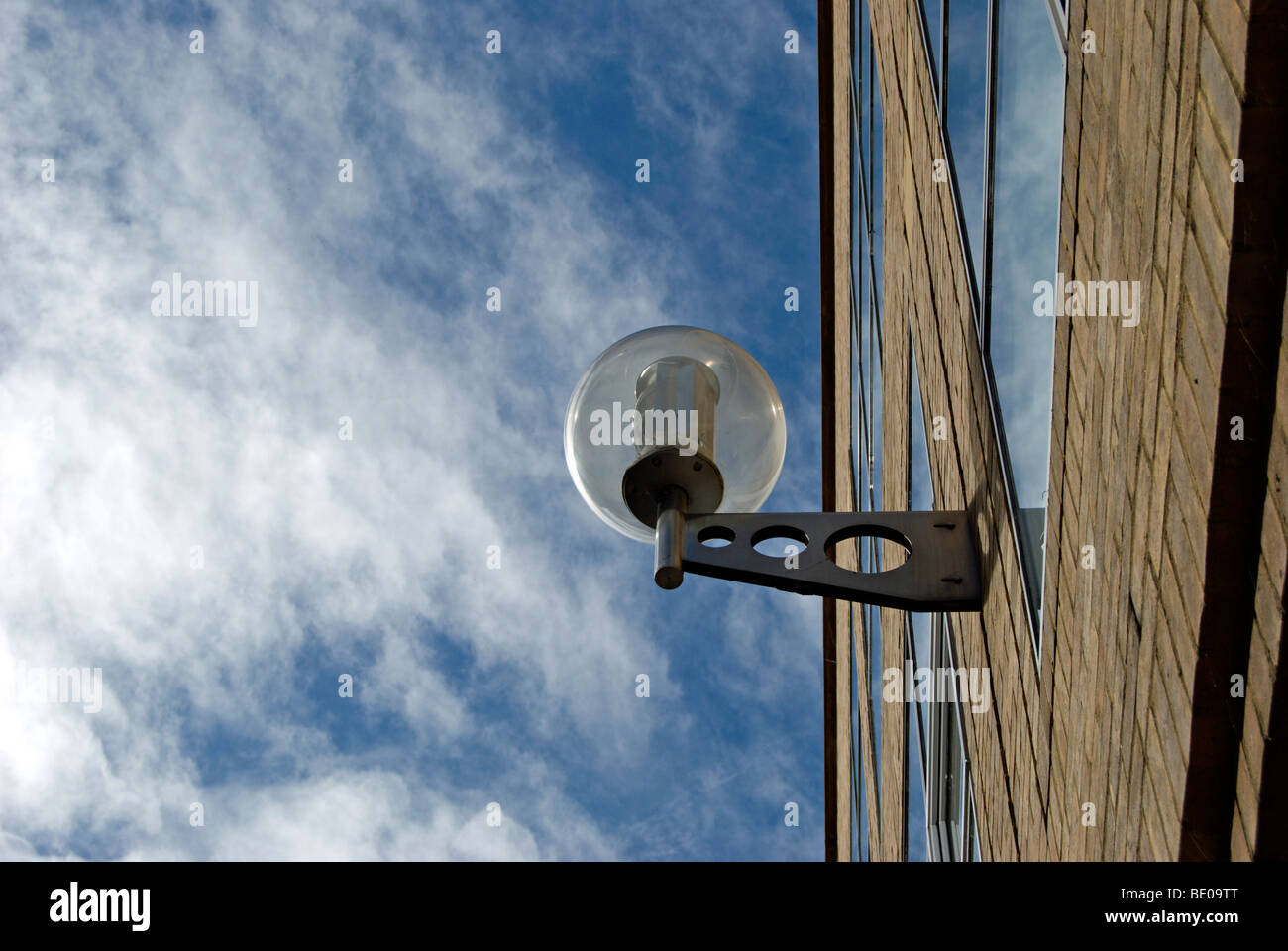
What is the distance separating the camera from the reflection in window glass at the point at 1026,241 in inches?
159

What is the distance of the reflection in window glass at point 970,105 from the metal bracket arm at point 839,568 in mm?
1304

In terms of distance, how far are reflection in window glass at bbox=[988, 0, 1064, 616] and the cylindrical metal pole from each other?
121cm

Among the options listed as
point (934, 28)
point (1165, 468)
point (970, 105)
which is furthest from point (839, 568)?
point (934, 28)

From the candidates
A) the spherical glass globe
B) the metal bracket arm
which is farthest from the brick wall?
the spherical glass globe

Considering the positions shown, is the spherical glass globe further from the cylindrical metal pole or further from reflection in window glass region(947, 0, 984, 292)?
reflection in window glass region(947, 0, 984, 292)

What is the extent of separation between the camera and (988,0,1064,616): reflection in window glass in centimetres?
405

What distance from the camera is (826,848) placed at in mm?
18219
